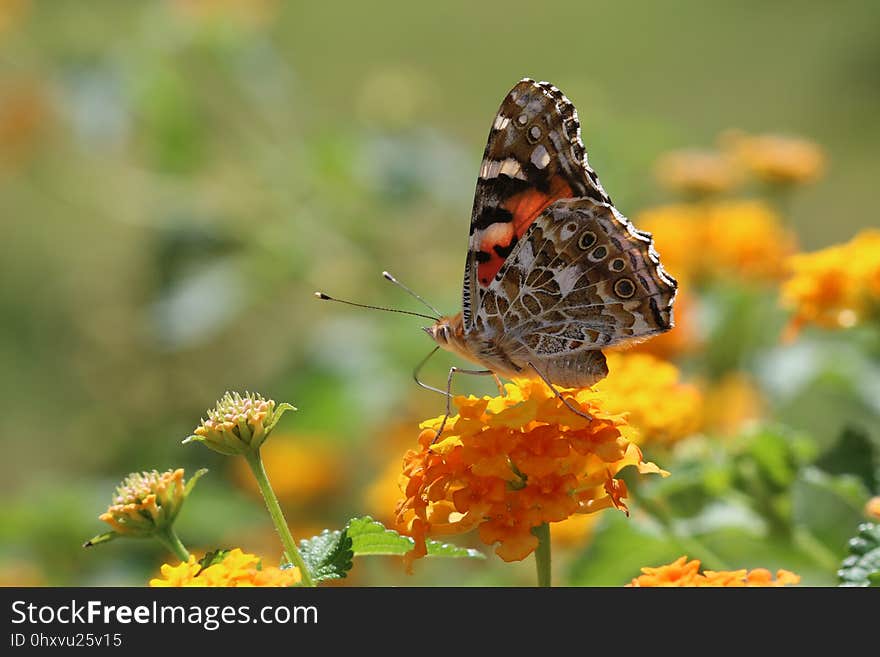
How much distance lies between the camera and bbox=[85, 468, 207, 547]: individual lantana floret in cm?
114

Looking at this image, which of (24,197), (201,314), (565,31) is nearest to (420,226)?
(201,314)

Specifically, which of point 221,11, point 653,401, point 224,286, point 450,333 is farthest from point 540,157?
point 221,11

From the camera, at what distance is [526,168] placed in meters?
1.49

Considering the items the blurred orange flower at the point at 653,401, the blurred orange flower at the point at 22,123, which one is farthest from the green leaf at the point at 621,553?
the blurred orange flower at the point at 22,123

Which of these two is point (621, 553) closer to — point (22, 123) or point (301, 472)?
point (301, 472)

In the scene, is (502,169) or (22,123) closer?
(502,169)

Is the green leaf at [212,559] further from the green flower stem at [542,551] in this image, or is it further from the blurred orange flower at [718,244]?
the blurred orange flower at [718,244]

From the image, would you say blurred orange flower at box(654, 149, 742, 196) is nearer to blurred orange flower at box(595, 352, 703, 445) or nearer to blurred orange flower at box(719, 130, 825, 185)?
blurred orange flower at box(719, 130, 825, 185)

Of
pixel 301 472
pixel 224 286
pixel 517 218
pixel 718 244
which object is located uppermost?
A: pixel 224 286

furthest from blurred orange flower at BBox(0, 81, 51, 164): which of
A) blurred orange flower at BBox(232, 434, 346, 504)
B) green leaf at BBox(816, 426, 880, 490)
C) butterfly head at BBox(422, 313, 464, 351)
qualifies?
green leaf at BBox(816, 426, 880, 490)

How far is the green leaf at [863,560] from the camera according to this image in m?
1.08

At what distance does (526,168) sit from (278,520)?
24.7 inches

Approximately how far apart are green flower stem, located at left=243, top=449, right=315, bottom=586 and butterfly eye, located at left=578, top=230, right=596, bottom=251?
55 cm
